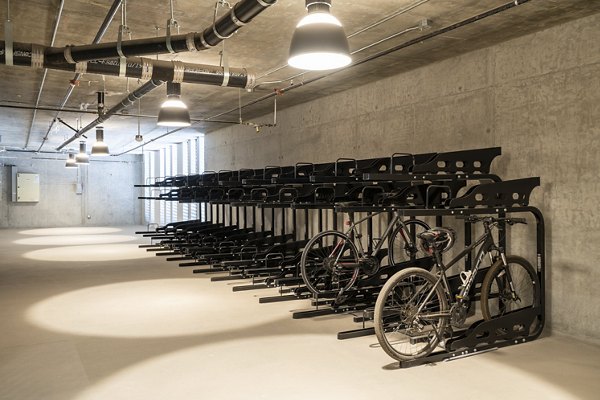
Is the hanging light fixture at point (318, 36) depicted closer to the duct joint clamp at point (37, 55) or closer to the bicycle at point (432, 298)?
the bicycle at point (432, 298)

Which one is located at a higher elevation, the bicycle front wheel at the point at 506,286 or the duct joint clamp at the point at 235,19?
the duct joint clamp at the point at 235,19

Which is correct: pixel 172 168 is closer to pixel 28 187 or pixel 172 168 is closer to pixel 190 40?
pixel 28 187

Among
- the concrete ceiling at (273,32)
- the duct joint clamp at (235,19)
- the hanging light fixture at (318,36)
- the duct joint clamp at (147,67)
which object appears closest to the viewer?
the hanging light fixture at (318,36)

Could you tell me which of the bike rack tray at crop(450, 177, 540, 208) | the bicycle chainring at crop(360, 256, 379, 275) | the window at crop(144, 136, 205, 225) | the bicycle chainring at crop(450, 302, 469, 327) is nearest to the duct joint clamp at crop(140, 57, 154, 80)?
the bicycle chainring at crop(360, 256, 379, 275)

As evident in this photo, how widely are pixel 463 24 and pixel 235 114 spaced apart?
23.4ft

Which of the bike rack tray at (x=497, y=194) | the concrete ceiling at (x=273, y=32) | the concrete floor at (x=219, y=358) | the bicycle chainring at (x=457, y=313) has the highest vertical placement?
the concrete ceiling at (x=273, y=32)

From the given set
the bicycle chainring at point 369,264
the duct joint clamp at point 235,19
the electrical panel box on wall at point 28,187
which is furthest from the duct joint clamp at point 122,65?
the electrical panel box on wall at point 28,187

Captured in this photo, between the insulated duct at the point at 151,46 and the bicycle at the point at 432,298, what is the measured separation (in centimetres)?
236

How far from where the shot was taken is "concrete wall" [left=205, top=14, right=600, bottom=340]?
4.77 m

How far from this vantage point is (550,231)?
201 inches

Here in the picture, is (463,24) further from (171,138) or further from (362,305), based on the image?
(171,138)

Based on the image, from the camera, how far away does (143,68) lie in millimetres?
5309

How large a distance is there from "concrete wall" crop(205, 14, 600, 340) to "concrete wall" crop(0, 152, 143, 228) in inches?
679

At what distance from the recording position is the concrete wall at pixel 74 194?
20.1 meters
